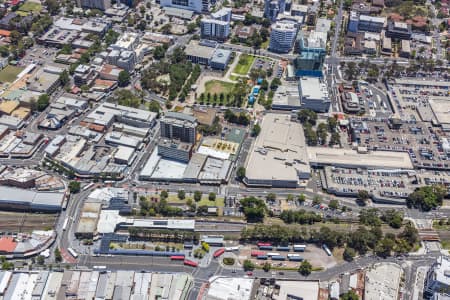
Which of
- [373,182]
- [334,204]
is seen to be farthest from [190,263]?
[373,182]

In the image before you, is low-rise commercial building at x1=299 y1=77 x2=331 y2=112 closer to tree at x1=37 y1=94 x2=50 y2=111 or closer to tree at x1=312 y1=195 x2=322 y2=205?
tree at x1=312 y1=195 x2=322 y2=205

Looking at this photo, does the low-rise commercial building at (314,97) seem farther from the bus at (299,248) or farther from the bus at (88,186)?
the bus at (88,186)

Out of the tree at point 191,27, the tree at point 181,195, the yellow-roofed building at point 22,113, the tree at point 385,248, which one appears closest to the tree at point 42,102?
the yellow-roofed building at point 22,113

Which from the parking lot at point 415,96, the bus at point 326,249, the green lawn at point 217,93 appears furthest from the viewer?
the green lawn at point 217,93

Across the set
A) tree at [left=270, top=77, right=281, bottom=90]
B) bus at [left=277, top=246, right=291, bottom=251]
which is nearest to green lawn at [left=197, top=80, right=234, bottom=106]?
tree at [left=270, top=77, right=281, bottom=90]

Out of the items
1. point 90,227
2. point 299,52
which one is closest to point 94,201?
point 90,227

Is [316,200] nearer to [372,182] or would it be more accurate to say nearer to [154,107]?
[372,182]

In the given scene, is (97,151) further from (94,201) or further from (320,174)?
(320,174)
